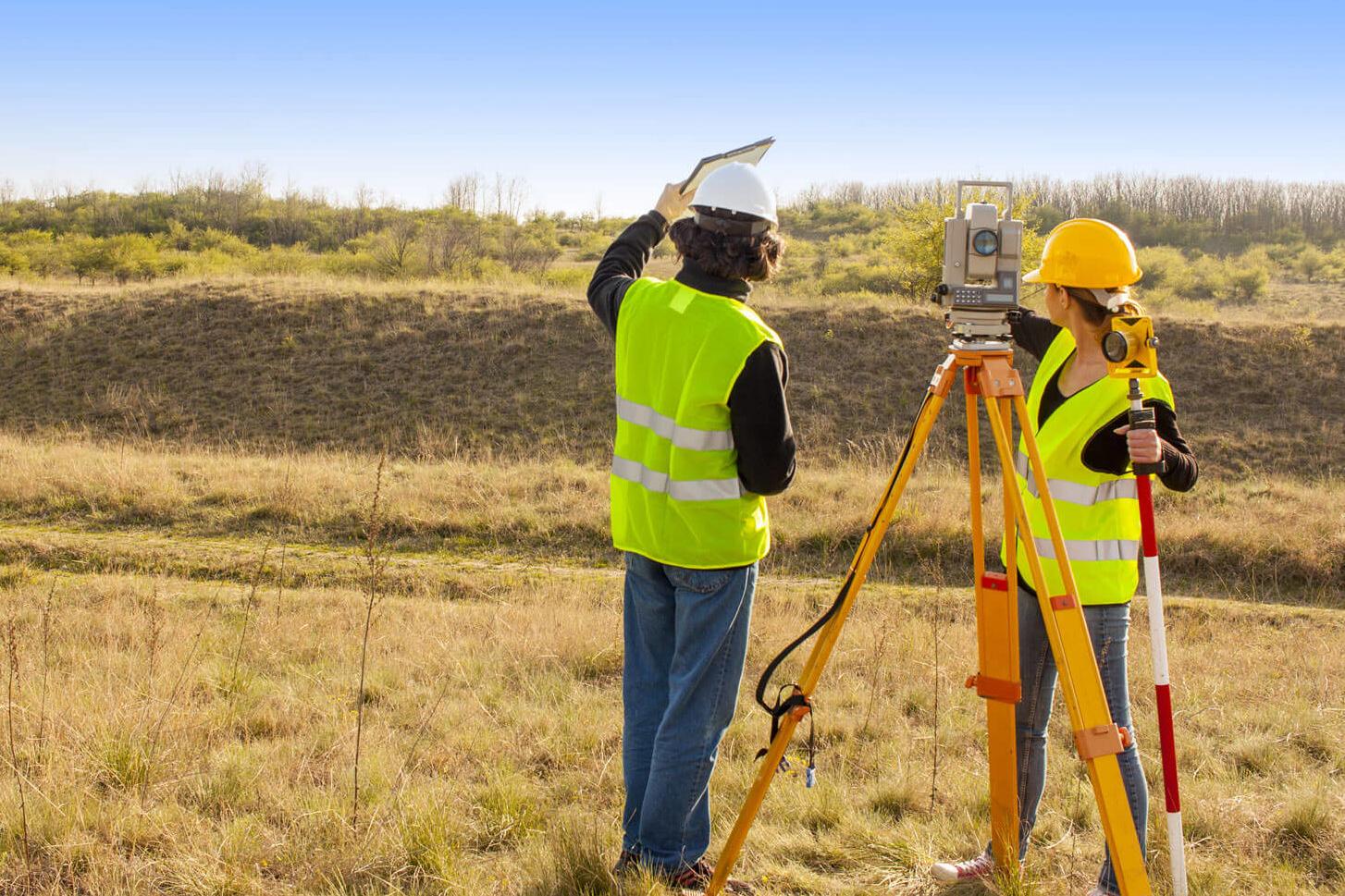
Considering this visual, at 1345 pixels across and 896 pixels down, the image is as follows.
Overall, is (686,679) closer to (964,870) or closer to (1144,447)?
(964,870)

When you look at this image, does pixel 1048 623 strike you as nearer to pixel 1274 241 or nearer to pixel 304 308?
pixel 304 308

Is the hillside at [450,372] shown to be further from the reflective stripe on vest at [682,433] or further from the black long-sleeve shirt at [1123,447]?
the black long-sleeve shirt at [1123,447]

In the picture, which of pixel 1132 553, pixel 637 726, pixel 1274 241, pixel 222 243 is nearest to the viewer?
pixel 1132 553

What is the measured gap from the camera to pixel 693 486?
2.70m

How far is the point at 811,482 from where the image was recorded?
11742mm

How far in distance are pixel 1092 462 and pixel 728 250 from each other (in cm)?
113

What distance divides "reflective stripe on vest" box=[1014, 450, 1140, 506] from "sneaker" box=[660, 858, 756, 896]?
1.36 meters

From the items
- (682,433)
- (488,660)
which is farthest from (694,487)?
(488,660)

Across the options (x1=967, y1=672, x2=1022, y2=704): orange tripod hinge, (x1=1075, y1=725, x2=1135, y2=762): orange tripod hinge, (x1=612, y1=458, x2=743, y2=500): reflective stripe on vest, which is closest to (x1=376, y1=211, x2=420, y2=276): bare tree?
(x1=612, y1=458, x2=743, y2=500): reflective stripe on vest

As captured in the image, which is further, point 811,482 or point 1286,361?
point 1286,361

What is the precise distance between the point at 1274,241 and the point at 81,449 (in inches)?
2157

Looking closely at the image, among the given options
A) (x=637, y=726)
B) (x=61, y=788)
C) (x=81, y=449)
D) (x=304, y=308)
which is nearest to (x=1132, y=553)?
(x=637, y=726)

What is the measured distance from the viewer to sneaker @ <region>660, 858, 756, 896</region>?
284 centimetres

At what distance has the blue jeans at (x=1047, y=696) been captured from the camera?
268cm
